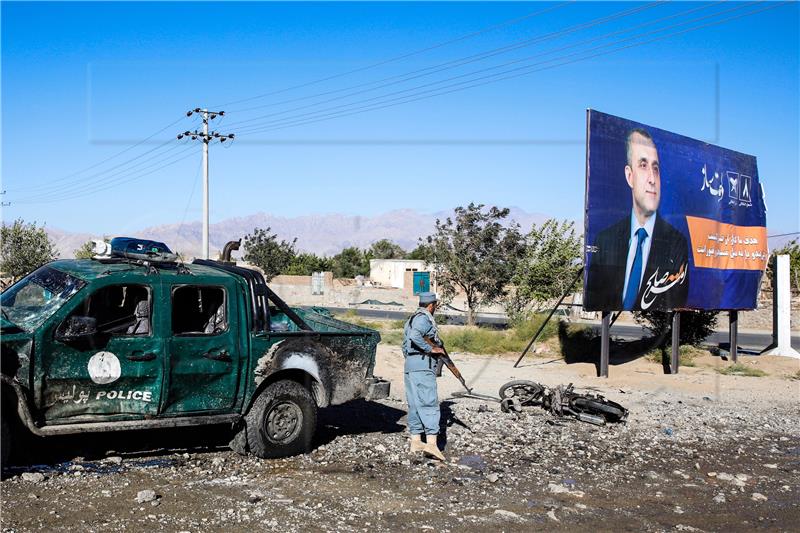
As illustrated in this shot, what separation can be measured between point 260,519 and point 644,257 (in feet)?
42.2

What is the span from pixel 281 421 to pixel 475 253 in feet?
80.1

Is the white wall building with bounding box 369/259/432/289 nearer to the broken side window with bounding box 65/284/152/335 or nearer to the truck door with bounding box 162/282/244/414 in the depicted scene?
the truck door with bounding box 162/282/244/414

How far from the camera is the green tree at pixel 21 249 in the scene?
1513 inches

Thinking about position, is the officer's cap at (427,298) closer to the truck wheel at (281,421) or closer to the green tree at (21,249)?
the truck wheel at (281,421)

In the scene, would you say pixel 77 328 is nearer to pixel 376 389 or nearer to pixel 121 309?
pixel 121 309

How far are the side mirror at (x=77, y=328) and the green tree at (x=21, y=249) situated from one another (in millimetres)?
35010

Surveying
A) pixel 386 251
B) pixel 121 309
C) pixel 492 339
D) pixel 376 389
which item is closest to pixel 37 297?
pixel 121 309

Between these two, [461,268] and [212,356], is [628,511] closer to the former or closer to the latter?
[212,356]

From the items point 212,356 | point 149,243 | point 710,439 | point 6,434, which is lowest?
point 710,439

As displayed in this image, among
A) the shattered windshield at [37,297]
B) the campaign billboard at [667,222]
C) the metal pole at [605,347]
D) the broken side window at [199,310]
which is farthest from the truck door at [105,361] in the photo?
the metal pole at [605,347]

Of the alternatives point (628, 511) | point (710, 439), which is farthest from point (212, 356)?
point (710, 439)

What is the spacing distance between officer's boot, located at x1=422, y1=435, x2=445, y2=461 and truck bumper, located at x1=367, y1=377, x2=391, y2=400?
751mm

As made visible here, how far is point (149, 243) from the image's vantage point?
8.12 metres

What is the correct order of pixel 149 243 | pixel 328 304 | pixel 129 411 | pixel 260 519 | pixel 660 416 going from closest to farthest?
pixel 260 519, pixel 129 411, pixel 149 243, pixel 660 416, pixel 328 304
